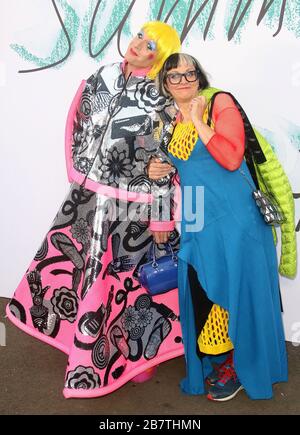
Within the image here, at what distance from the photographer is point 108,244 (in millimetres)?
2572

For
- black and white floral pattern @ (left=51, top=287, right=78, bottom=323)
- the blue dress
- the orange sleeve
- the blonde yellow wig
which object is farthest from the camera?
black and white floral pattern @ (left=51, top=287, right=78, bottom=323)

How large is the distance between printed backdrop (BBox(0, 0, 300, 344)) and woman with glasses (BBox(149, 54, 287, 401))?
66cm

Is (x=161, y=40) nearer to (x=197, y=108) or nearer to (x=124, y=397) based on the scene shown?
(x=197, y=108)

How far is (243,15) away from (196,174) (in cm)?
102

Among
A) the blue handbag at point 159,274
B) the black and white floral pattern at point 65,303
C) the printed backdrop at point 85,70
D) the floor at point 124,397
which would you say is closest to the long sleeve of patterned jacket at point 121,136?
the blue handbag at point 159,274

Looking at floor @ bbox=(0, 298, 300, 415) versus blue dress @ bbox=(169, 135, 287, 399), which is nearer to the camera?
blue dress @ bbox=(169, 135, 287, 399)

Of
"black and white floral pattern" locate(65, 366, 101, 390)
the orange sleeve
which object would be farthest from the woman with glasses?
"black and white floral pattern" locate(65, 366, 101, 390)

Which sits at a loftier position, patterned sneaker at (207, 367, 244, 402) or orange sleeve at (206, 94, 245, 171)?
orange sleeve at (206, 94, 245, 171)

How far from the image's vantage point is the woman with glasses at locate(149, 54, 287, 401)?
229 centimetres

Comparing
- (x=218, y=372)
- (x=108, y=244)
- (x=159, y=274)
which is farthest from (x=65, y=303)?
(x=218, y=372)

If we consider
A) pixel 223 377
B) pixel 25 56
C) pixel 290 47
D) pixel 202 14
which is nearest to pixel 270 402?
pixel 223 377

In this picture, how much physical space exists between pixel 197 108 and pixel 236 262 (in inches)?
24.8

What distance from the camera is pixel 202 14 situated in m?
2.96

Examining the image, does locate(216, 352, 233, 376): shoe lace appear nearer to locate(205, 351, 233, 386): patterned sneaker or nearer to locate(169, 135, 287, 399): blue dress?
locate(205, 351, 233, 386): patterned sneaker
